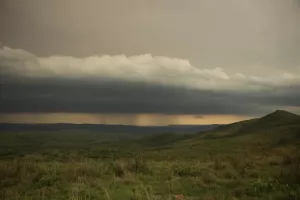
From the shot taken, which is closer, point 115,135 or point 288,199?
point 288,199

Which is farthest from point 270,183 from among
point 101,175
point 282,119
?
point 282,119

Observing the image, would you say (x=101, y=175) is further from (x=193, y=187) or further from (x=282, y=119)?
(x=282, y=119)

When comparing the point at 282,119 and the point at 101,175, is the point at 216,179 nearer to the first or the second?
the point at 101,175

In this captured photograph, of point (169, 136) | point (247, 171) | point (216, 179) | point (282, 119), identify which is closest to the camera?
point (216, 179)

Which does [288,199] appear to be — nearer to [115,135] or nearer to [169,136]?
[169,136]

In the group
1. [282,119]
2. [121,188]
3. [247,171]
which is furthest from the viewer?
[282,119]

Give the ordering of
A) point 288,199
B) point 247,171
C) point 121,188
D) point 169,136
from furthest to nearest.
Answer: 1. point 169,136
2. point 247,171
3. point 121,188
4. point 288,199

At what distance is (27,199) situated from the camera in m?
Answer: 3.96

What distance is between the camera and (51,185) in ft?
16.0

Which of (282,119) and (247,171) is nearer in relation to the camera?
(247,171)

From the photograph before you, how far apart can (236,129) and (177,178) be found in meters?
48.3

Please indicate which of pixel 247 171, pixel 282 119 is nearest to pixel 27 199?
pixel 247 171

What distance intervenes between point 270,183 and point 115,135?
76.6 m

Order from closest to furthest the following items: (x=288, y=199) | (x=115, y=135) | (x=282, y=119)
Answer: (x=288, y=199) < (x=282, y=119) < (x=115, y=135)
